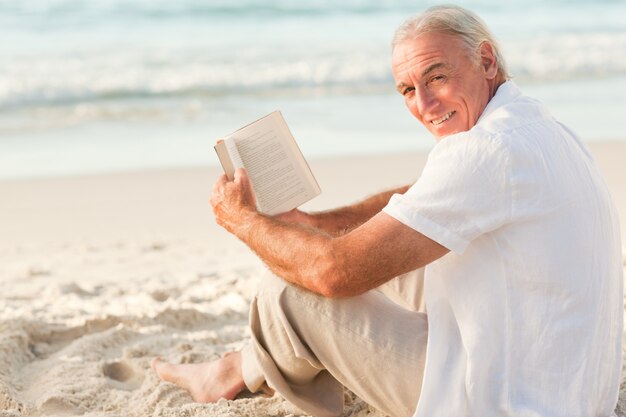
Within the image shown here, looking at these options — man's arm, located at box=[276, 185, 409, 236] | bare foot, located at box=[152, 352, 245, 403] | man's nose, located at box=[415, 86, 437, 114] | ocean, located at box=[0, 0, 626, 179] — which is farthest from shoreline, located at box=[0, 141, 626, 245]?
man's nose, located at box=[415, 86, 437, 114]

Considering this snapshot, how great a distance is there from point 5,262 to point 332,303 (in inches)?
120

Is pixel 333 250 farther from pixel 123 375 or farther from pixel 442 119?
pixel 123 375

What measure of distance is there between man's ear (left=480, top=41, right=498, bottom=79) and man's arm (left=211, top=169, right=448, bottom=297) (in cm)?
56

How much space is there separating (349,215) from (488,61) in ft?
3.35

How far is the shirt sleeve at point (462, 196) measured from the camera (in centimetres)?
229

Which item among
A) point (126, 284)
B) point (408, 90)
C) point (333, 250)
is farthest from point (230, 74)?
point (333, 250)

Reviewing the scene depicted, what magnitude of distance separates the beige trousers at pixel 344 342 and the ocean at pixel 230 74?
14.2ft

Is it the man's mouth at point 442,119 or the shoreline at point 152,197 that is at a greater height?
the man's mouth at point 442,119

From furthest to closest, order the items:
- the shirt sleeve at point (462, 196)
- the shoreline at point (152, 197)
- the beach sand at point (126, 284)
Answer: the shoreline at point (152, 197) < the beach sand at point (126, 284) < the shirt sleeve at point (462, 196)

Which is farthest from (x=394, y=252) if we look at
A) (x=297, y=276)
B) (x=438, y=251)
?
(x=297, y=276)

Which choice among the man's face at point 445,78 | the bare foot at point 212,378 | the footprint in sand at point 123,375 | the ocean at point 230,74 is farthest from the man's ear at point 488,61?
the ocean at point 230,74

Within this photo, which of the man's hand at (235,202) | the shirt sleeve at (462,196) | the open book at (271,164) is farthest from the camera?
the open book at (271,164)

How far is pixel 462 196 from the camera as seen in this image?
7.50 feet

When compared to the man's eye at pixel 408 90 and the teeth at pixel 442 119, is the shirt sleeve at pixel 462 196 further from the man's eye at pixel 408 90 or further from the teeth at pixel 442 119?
the man's eye at pixel 408 90
